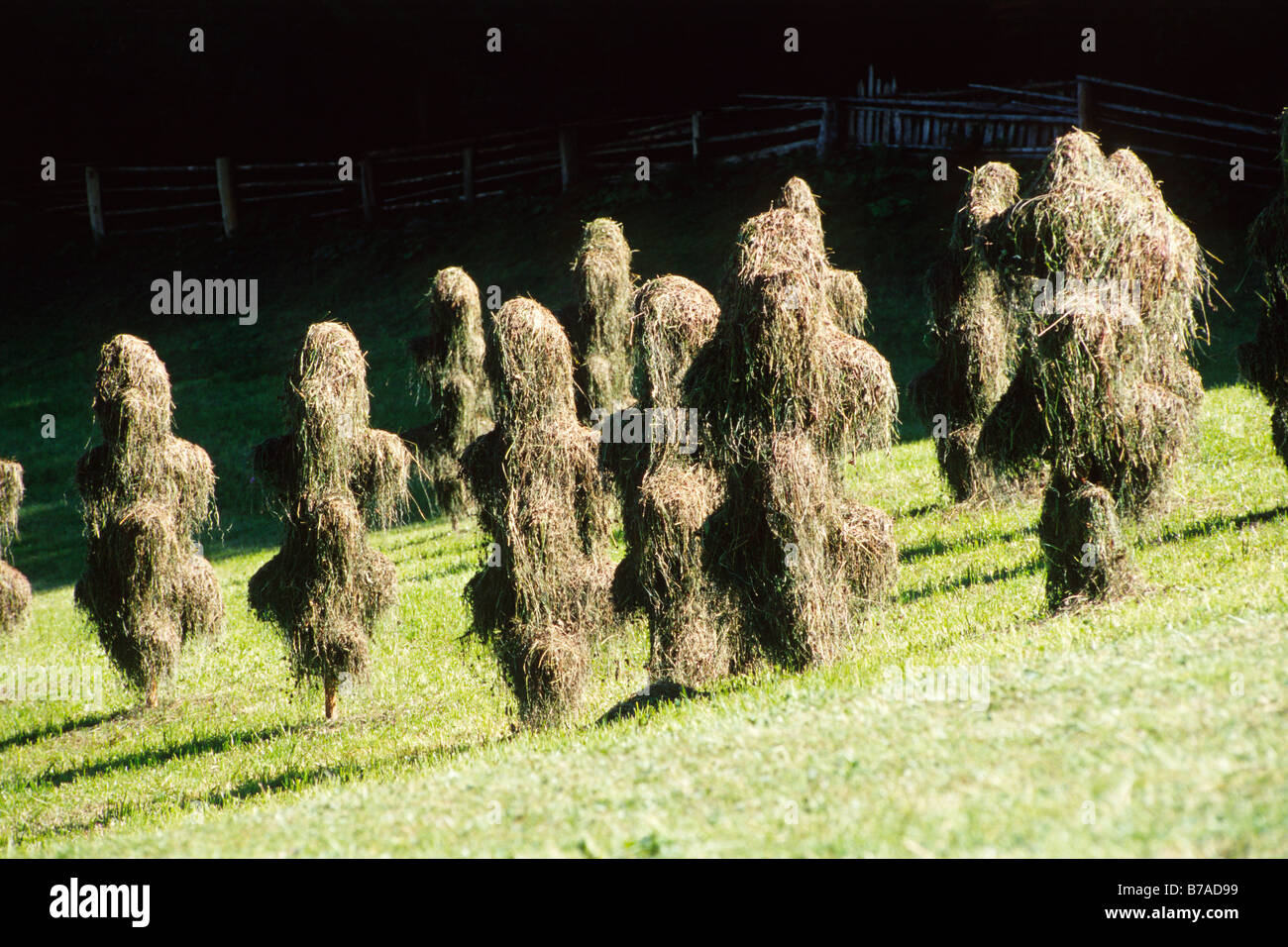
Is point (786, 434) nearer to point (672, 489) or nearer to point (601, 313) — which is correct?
point (672, 489)

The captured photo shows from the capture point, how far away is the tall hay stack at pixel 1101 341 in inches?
332

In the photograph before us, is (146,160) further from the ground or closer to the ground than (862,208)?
further from the ground

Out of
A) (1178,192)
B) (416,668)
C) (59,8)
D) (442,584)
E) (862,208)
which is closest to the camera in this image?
(416,668)

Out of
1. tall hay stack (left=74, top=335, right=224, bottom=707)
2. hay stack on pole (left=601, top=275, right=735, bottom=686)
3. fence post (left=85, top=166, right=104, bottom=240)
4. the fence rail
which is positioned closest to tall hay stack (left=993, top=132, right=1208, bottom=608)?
hay stack on pole (left=601, top=275, right=735, bottom=686)

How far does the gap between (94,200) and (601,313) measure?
29619mm

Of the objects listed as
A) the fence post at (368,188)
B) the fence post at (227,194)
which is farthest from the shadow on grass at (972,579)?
the fence post at (227,194)

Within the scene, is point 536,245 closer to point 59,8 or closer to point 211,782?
point 59,8

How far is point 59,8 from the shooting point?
34688mm

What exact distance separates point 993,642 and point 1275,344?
448 centimetres

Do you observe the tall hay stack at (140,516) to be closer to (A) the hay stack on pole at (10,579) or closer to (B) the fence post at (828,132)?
(A) the hay stack on pole at (10,579)

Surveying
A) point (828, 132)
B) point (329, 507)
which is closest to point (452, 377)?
point (329, 507)

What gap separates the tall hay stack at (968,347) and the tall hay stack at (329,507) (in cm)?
642

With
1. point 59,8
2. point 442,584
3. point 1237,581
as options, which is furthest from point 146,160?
point 1237,581

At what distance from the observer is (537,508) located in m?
9.07
